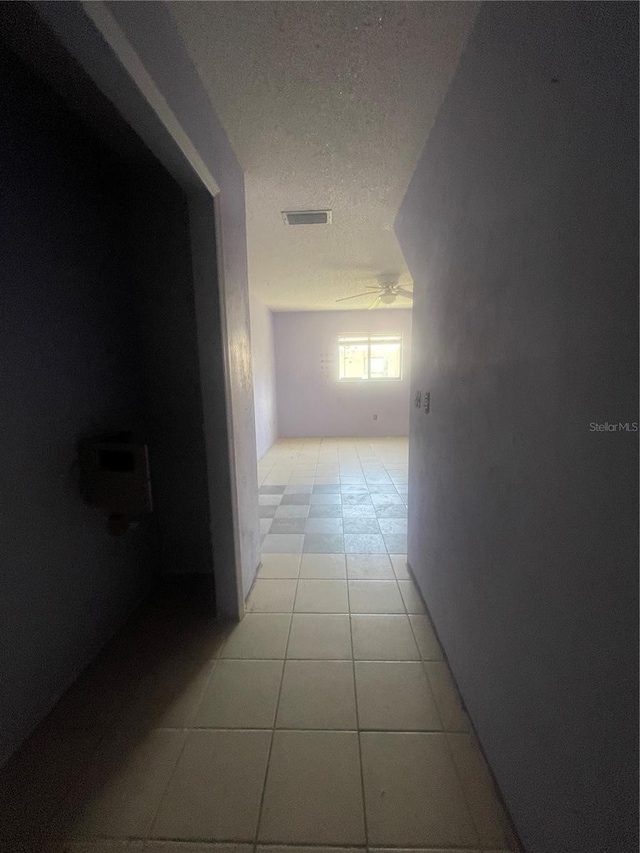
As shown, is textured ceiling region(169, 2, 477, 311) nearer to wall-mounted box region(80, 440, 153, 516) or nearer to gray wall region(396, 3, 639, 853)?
gray wall region(396, 3, 639, 853)

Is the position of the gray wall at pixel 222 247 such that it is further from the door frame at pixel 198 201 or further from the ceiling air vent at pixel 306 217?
the ceiling air vent at pixel 306 217

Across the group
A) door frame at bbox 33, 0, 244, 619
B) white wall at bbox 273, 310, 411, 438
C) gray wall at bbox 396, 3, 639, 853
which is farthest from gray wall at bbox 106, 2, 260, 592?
white wall at bbox 273, 310, 411, 438

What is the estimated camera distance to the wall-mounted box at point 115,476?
1320 millimetres

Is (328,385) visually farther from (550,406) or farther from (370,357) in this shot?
(550,406)

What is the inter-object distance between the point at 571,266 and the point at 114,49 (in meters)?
1.24

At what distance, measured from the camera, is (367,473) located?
4184 millimetres

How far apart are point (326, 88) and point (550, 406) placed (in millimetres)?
1501

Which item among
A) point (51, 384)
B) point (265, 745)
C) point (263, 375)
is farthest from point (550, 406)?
point (263, 375)

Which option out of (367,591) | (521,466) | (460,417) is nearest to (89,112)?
(460,417)

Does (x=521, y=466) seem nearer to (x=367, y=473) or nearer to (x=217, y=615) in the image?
(x=217, y=615)

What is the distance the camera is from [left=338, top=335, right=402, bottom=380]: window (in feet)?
20.2

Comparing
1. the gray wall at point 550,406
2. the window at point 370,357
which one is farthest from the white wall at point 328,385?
the gray wall at point 550,406

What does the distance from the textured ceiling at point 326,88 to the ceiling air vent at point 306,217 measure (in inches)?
2.5

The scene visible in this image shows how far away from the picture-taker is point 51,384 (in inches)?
47.6
